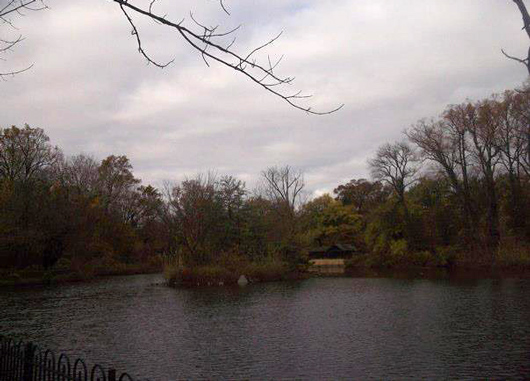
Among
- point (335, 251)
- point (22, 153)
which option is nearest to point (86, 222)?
point (22, 153)

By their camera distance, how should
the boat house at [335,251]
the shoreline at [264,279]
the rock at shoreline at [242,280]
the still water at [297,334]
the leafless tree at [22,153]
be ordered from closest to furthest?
the still water at [297,334]
the shoreline at [264,279]
the rock at shoreline at [242,280]
the leafless tree at [22,153]
the boat house at [335,251]

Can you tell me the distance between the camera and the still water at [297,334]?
876 cm

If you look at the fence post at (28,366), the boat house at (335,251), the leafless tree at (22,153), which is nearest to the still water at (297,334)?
the fence post at (28,366)

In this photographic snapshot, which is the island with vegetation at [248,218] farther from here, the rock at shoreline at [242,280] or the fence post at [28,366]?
the fence post at [28,366]

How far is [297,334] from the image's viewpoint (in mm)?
12117

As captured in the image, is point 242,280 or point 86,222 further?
point 86,222

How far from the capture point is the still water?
28.7 ft

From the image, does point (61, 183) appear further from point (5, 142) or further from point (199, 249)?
point (199, 249)

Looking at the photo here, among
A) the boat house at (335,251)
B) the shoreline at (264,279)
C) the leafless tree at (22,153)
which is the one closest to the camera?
the shoreline at (264,279)

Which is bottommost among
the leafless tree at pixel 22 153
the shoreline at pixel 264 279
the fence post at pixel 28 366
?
the shoreline at pixel 264 279

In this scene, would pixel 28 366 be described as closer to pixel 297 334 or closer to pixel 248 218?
pixel 297 334

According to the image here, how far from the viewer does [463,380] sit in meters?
7.78

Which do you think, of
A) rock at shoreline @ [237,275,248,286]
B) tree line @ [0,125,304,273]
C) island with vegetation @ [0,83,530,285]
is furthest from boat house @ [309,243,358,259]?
rock at shoreline @ [237,275,248,286]

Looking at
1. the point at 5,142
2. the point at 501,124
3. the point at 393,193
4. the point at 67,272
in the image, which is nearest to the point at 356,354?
the point at 67,272
